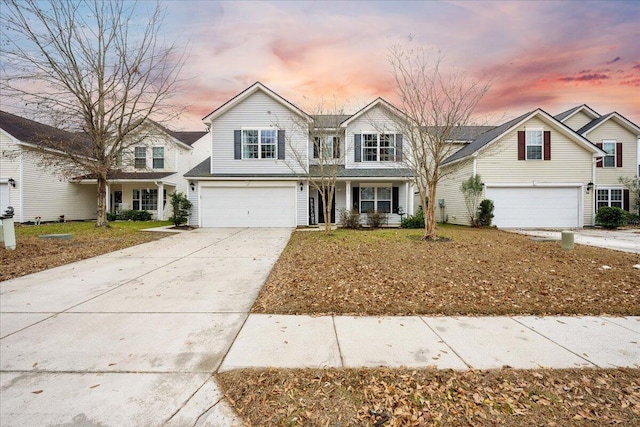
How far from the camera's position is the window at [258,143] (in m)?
16.1

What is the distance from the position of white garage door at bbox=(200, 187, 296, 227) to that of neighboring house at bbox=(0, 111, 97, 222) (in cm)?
888

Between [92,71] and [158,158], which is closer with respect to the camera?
[92,71]

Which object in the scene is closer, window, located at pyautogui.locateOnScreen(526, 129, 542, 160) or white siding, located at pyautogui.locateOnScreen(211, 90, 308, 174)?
white siding, located at pyautogui.locateOnScreen(211, 90, 308, 174)

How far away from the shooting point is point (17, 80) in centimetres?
1336

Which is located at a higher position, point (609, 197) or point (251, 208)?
point (609, 197)

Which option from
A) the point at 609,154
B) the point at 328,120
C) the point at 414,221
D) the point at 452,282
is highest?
the point at 328,120

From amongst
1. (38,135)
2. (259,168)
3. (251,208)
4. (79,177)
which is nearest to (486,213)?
(259,168)

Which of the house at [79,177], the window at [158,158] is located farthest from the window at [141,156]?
the window at [158,158]

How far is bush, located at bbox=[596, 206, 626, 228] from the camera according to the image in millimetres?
15414

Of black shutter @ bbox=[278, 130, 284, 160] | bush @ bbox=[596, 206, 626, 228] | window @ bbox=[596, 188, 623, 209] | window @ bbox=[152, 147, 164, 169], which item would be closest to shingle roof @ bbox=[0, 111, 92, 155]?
window @ bbox=[152, 147, 164, 169]

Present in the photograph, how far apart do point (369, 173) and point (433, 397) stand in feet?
47.9

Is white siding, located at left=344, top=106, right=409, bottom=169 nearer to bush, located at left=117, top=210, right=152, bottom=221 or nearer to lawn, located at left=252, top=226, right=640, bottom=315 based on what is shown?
lawn, located at left=252, top=226, right=640, bottom=315

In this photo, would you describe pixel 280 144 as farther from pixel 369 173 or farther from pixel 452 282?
pixel 452 282

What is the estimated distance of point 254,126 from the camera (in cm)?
1611
